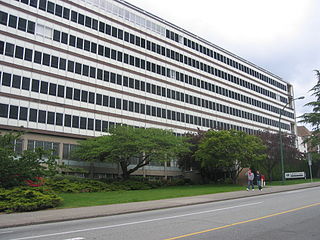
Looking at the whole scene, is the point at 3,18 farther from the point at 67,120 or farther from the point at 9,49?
the point at 67,120

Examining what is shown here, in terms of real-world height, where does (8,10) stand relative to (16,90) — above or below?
above

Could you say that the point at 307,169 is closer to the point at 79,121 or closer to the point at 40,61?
the point at 79,121

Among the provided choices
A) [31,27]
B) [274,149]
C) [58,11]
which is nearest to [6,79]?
[31,27]

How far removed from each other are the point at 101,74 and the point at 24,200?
29.5m

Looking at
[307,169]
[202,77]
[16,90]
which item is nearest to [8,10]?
[16,90]

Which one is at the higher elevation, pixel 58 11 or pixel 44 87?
pixel 58 11

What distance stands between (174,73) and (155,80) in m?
4.77

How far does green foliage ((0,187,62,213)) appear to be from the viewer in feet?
51.2

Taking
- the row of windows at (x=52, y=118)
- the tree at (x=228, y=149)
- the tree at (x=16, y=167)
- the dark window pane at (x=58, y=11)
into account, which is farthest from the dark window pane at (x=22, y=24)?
the tree at (x=228, y=149)

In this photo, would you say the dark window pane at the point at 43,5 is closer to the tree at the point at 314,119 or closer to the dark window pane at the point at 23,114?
the dark window pane at the point at 23,114

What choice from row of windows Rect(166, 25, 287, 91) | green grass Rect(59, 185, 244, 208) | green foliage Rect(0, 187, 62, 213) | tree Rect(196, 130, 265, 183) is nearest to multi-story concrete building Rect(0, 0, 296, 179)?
row of windows Rect(166, 25, 287, 91)

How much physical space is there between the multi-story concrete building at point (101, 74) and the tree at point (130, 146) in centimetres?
532

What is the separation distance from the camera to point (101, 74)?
43.8m

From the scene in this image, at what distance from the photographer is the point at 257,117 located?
6981 centimetres
